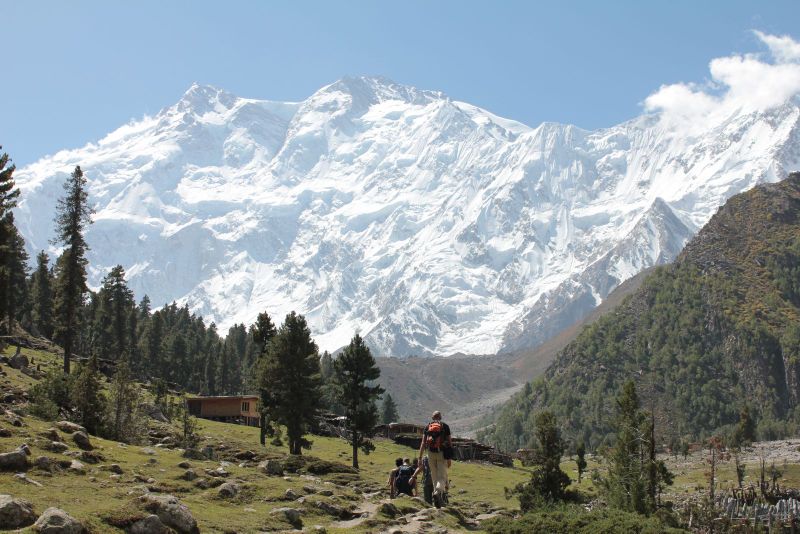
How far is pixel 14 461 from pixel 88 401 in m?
21.5

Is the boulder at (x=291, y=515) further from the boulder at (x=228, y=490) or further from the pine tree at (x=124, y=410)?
the pine tree at (x=124, y=410)

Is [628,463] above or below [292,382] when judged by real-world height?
below

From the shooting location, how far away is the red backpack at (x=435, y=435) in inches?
1312

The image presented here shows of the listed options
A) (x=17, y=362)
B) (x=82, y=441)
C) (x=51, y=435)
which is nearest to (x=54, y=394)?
(x=82, y=441)

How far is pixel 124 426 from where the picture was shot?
55.2 metres

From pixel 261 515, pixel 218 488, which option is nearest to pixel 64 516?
pixel 261 515

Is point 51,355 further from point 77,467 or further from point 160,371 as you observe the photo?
point 77,467

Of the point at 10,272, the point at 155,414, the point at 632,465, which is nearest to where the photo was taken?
the point at 632,465

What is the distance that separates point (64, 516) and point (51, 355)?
85349 millimetres

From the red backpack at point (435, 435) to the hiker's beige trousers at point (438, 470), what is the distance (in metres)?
0.57

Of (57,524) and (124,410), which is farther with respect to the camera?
(124,410)

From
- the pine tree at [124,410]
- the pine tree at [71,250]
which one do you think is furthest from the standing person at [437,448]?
the pine tree at [71,250]

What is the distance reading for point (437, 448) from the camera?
3369 centimetres

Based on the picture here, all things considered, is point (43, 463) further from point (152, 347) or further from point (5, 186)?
point (152, 347)
